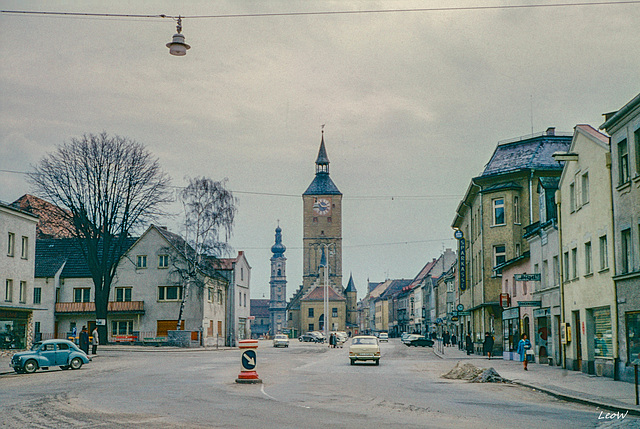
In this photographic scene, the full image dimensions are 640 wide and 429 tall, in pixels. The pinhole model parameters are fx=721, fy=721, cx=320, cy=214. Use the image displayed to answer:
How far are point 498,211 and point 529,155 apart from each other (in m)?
4.18

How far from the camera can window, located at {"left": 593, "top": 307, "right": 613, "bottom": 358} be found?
83.3 feet

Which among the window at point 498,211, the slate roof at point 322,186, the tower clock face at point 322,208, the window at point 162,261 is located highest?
the slate roof at point 322,186

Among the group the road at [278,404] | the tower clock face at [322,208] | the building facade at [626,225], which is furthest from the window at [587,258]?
the tower clock face at [322,208]

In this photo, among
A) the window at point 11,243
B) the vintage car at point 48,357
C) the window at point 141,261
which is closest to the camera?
the vintage car at point 48,357

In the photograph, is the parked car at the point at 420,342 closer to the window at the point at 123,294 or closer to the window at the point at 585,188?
the window at the point at 123,294

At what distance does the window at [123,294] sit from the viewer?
66375 millimetres

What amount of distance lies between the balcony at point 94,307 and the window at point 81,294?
124cm

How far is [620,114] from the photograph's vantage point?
76.2 feet

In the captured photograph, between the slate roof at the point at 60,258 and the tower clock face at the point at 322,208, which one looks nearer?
the slate roof at the point at 60,258

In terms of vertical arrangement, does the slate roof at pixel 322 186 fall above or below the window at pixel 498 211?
above

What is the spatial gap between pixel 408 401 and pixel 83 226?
41.0 meters

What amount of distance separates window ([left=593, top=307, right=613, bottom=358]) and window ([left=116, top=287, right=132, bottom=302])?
4815 cm

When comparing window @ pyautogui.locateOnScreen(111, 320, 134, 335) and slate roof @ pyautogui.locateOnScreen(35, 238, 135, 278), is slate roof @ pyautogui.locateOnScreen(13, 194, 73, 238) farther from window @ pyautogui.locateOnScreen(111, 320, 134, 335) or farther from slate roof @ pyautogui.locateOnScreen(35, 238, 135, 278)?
window @ pyautogui.locateOnScreen(111, 320, 134, 335)

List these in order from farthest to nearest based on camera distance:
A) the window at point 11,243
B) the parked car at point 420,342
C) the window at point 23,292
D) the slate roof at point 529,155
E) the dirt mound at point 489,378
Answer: the parked car at point 420,342 < the slate roof at point 529,155 < the window at point 23,292 < the window at point 11,243 < the dirt mound at point 489,378
